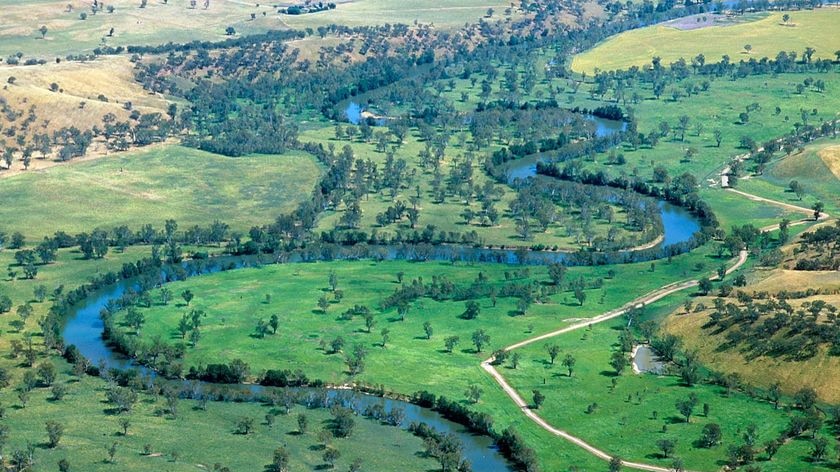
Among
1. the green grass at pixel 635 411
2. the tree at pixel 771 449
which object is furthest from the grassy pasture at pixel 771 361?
the tree at pixel 771 449

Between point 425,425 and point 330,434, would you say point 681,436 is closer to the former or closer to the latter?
point 425,425

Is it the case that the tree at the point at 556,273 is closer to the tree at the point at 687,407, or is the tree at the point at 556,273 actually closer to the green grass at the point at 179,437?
the tree at the point at 687,407

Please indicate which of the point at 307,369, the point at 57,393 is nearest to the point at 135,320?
the point at 57,393

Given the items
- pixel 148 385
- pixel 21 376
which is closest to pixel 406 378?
pixel 148 385

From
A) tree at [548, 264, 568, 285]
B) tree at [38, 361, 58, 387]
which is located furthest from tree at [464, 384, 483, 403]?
tree at [38, 361, 58, 387]

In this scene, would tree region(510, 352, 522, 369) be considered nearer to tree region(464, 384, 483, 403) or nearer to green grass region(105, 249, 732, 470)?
green grass region(105, 249, 732, 470)

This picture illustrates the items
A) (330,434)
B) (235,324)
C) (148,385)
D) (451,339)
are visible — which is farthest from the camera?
(235,324)

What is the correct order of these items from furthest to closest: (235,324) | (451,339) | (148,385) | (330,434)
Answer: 1. (235,324)
2. (451,339)
3. (148,385)
4. (330,434)
